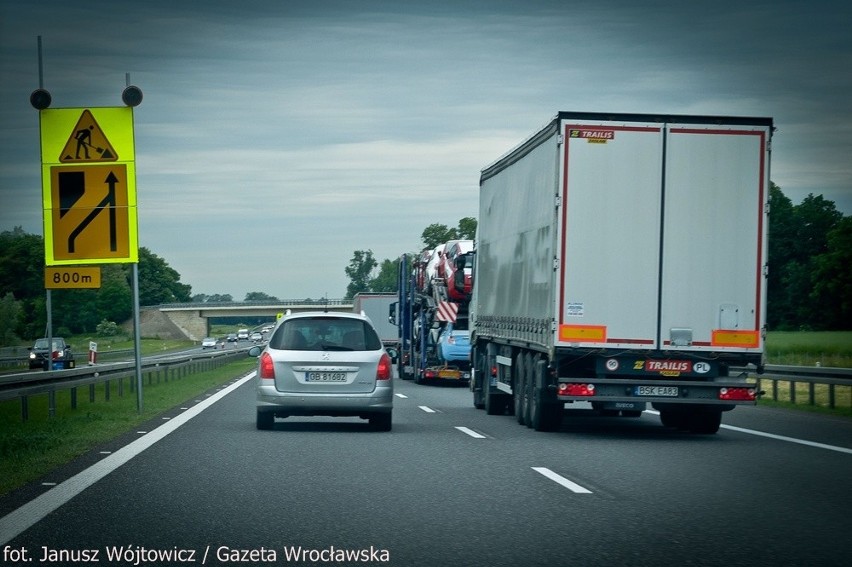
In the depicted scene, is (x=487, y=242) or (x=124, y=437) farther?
(x=487, y=242)

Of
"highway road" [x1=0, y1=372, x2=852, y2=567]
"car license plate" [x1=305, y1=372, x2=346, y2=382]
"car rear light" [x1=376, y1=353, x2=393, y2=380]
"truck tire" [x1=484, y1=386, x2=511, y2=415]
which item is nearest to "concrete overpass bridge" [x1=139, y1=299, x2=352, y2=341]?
"truck tire" [x1=484, y1=386, x2=511, y2=415]

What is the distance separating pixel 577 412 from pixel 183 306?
390 ft

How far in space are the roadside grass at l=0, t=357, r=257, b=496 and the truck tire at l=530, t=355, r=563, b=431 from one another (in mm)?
5456

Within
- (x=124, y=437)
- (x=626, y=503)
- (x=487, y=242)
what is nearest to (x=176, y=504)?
(x=626, y=503)

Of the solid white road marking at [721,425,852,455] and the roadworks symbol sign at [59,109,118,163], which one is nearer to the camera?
the solid white road marking at [721,425,852,455]

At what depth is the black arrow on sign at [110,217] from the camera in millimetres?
20531

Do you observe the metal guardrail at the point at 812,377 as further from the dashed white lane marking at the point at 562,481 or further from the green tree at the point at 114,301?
the green tree at the point at 114,301

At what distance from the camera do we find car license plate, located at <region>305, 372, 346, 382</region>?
53.9 feet

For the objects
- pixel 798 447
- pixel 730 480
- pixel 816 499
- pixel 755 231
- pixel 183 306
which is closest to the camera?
pixel 816 499

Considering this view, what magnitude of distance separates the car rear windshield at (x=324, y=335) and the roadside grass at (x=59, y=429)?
2.42 meters

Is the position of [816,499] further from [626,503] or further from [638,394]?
[638,394]

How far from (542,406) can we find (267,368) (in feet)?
12.1

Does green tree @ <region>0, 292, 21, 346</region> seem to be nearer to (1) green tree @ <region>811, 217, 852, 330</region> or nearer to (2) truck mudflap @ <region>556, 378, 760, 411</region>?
(1) green tree @ <region>811, 217, 852, 330</region>

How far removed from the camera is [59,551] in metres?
7.30
